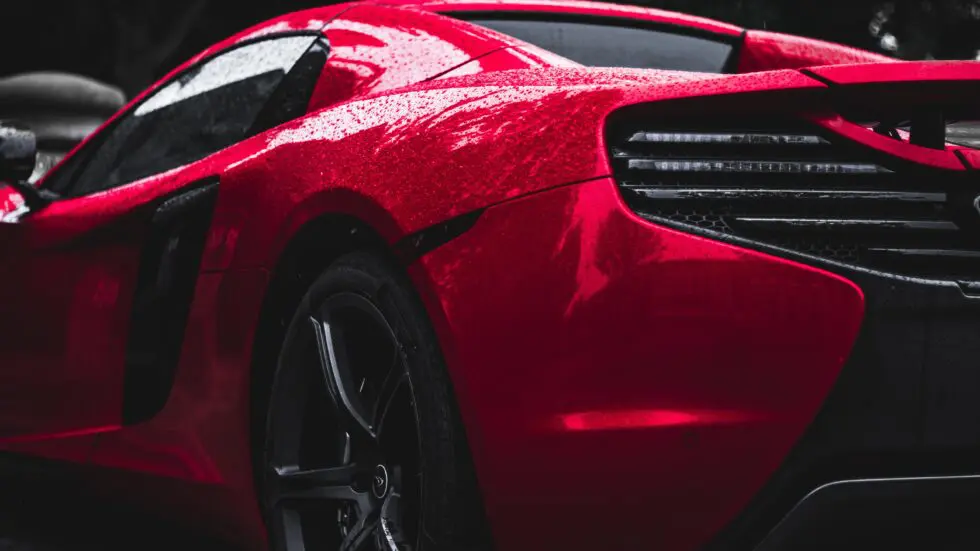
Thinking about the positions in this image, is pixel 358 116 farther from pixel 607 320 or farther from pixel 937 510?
pixel 937 510

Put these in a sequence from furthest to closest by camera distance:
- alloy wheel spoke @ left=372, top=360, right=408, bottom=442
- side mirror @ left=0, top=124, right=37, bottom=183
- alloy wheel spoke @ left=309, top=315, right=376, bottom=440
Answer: side mirror @ left=0, top=124, right=37, bottom=183 < alloy wheel spoke @ left=309, top=315, right=376, bottom=440 < alloy wheel spoke @ left=372, top=360, right=408, bottom=442

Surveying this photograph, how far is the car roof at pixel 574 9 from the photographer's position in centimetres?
345

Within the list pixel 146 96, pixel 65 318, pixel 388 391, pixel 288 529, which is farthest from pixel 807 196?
pixel 146 96

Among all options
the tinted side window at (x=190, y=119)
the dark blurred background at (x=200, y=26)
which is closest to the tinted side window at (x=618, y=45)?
the tinted side window at (x=190, y=119)

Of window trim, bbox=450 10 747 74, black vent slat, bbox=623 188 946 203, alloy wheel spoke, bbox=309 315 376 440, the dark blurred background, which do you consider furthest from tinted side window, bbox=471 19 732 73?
the dark blurred background

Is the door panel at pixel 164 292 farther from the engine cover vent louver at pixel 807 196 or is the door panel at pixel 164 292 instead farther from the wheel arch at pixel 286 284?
the engine cover vent louver at pixel 807 196

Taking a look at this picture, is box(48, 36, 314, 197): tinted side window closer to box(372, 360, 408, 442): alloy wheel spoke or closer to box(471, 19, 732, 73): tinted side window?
box(471, 19, 732, 73): tinted side window

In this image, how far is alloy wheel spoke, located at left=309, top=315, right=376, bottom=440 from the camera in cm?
269

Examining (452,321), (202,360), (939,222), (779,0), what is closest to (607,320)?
(452,321)

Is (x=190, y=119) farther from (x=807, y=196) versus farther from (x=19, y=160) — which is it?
(x=807, y=196)

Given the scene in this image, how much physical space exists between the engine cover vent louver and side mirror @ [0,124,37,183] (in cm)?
225

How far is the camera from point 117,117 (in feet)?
13.7

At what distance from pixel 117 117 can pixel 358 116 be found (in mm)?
1625

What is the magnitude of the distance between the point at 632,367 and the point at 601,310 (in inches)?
3.7
